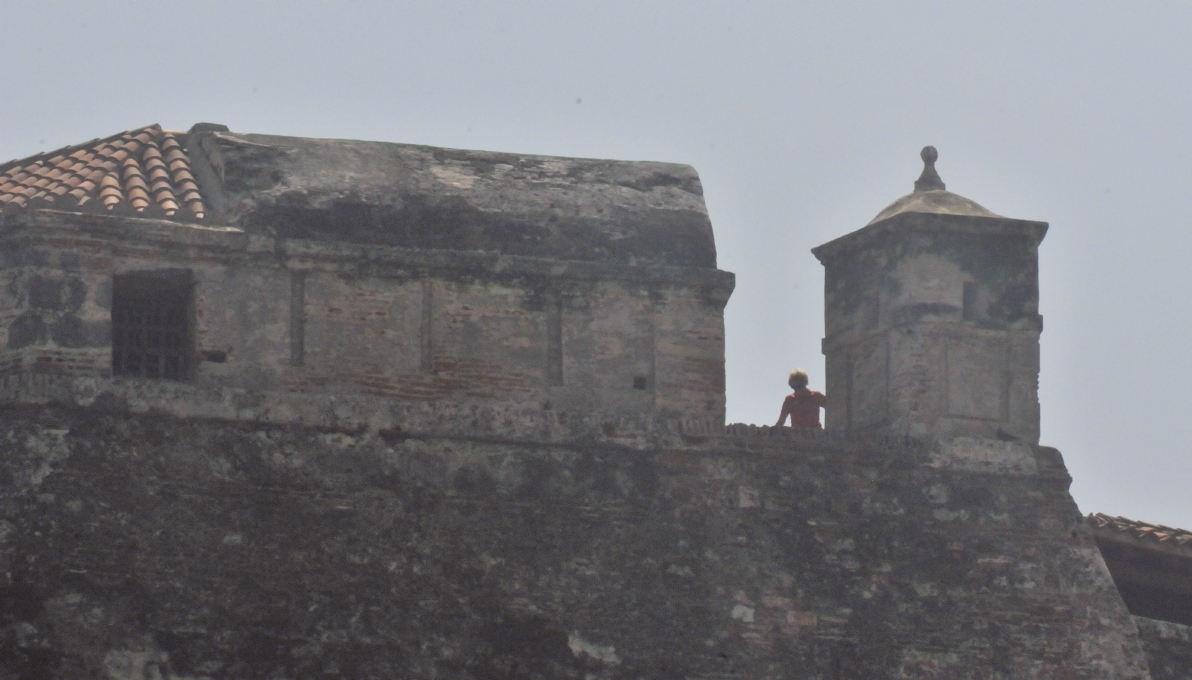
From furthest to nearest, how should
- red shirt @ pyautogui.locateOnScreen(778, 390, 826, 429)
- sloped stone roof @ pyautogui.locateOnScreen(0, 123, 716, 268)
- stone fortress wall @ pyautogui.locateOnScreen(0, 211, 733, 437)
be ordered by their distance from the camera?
red shirt @ pyautogui.locateOnScreen(778, 390, 826, 429) → sloped stone roof @ pyautogui.locateOnScreen(0, 123, 716, 268) → stone fortress wall @ pyautogui.locateOnScreen(0, 211, 733, 437)

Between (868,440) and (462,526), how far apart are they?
3.03 metres

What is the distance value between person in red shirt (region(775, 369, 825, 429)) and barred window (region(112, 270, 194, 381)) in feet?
14.4

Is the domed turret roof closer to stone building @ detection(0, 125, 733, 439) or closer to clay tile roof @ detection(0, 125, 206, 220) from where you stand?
stone building @ detection(0, 125, 733, 439)

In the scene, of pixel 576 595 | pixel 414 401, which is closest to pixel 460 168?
pixel 414 401

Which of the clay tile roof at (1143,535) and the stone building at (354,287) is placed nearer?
the stone building at (354,287)

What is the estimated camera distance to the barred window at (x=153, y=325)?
1750 cm

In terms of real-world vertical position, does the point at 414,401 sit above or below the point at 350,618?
above

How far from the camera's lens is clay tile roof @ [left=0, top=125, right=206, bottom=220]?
17.5 metres

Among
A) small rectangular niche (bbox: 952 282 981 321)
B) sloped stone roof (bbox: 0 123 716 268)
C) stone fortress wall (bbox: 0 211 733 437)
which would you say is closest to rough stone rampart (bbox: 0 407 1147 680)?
stone fortress wall (bbox: 0 211 733 437)

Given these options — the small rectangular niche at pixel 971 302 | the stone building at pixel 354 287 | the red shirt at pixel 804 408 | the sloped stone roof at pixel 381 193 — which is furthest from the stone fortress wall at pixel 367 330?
the small rectangular niche at pixel 971 302

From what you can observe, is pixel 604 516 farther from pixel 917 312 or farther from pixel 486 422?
pixel 917 312

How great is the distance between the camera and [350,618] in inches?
664

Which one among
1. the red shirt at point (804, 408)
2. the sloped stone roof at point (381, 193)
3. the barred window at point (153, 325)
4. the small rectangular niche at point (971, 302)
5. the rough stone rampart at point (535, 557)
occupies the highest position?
the sloped stone roof at point (381, 193)

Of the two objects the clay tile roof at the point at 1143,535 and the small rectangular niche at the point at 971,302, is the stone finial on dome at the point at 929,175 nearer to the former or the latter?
the small rectangular niche at the point at 971,302
